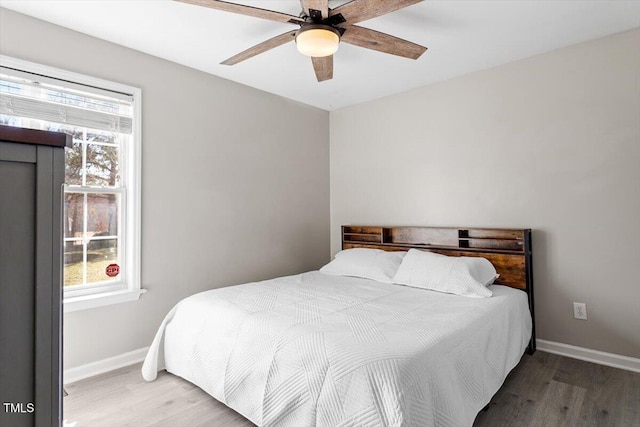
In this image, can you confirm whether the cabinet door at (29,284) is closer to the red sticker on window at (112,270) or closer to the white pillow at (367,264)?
the red sticker on window at (112,270)

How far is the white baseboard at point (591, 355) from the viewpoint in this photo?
8.50 ft

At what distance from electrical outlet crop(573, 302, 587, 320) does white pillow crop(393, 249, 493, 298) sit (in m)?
0.85

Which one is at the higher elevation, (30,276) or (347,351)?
(30,276)

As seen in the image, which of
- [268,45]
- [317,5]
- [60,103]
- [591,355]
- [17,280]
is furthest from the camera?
[591,355]

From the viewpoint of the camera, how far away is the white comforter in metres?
1.46

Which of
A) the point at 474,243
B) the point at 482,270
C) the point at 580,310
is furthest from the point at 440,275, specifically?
the point at 580,310

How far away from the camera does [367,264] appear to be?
3307 mm

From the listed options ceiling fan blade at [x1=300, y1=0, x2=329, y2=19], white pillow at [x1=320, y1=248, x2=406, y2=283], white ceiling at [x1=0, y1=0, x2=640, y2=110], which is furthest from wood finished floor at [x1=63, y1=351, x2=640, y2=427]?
white ceiling at [x1=0, y1=0, x2=640, y2=110]

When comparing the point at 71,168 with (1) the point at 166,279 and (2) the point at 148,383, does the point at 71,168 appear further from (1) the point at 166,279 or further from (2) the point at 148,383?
(2) the point at 148,383

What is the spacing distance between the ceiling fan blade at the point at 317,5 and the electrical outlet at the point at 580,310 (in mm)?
2823

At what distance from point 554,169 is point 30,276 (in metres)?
3.35

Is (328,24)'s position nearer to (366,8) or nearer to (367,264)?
(366,8)

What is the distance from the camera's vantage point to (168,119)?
9.93 feet

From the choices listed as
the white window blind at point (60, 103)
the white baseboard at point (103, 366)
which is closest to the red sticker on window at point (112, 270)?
the white baseboard at point (103, 366)
